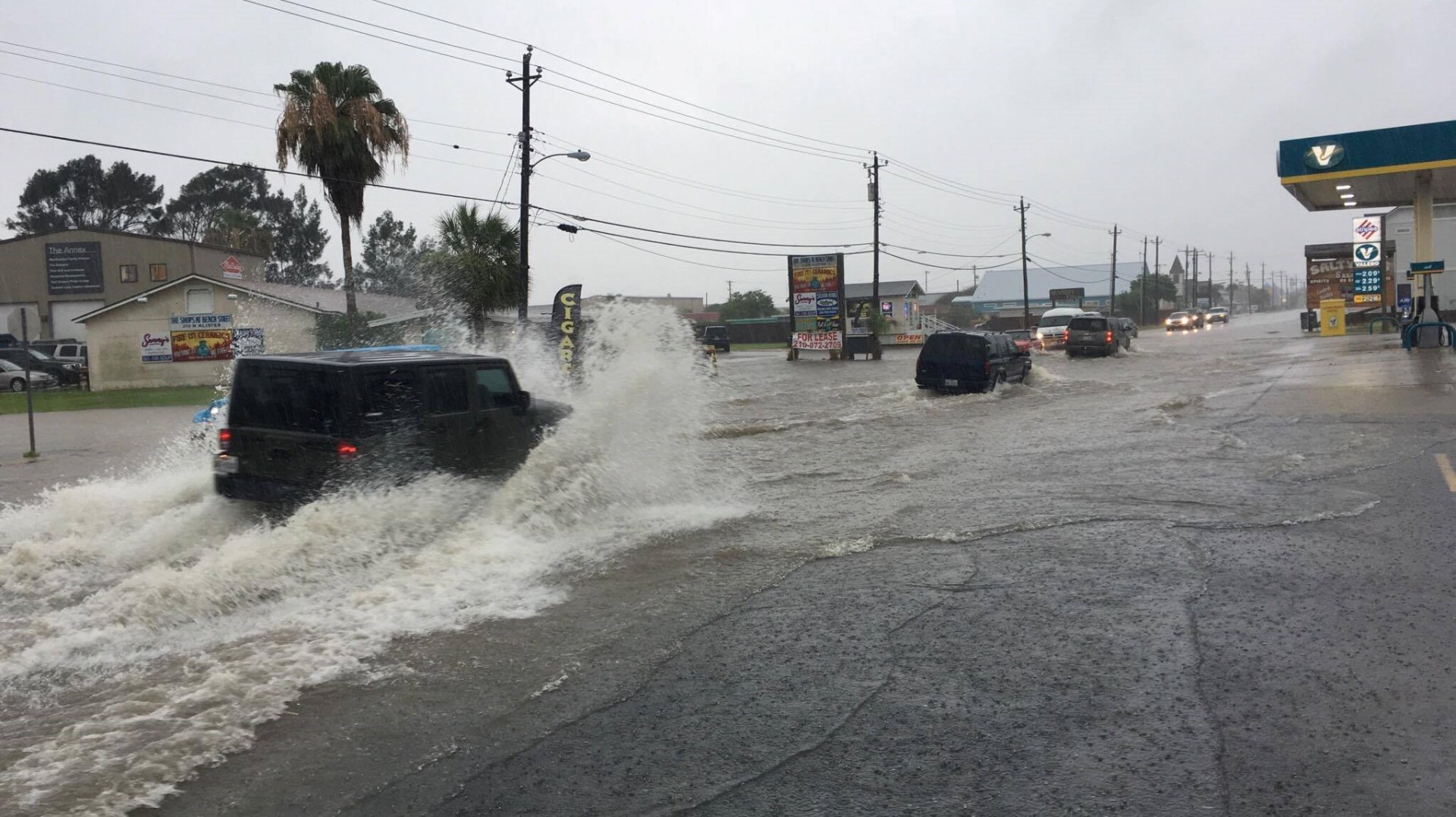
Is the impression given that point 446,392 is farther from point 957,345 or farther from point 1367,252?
point 1367,252

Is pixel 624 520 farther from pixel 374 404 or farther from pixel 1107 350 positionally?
pixel 1107 350

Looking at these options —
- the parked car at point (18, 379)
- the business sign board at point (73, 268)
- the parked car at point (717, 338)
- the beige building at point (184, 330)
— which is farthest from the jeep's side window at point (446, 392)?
the business sign board at point (73, 268)

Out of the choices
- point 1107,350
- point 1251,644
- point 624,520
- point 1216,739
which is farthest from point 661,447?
point 1107,350

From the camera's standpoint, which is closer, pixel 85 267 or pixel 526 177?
pixel 526 177

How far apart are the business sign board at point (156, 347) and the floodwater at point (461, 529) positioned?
949 inches

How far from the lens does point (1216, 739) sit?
14.2 ft

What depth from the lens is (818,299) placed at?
4884 cm

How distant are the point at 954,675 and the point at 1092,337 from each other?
37326mm

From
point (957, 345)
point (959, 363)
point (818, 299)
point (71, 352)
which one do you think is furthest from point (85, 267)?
point (959, 363)

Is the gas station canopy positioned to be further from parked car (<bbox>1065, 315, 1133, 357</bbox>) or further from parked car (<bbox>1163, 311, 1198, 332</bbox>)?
parked car (<bbox>1163, 311, 1198, 332</bbox>)

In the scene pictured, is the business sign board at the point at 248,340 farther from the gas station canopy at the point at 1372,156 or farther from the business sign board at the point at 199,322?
the gas station canopy at the point at 1372,156

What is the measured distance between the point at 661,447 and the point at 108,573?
6.42m

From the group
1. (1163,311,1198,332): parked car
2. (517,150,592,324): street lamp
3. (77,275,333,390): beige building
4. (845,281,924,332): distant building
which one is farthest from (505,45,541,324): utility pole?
(1163,311,1198,332): parked car

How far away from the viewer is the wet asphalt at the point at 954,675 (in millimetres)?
3988
